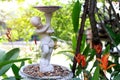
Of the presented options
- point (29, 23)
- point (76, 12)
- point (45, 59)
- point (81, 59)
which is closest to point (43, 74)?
point (45, 59)

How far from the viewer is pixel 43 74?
1.41m

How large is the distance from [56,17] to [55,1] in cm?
15

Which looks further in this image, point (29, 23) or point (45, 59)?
point (29, 23)

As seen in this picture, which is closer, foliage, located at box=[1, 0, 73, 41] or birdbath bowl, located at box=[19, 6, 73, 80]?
birdbath bowl, located at box=[19, 6, 73, 80]

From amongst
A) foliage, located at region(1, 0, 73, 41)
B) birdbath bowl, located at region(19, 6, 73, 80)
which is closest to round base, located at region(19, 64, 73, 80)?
birdbath bowl, located at region(19, 6, 73, 80)

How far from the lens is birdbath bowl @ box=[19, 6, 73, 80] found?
1.34m

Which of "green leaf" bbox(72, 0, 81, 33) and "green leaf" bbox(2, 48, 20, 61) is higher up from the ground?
"green leaf" bbox(72, 0, 81, 33)

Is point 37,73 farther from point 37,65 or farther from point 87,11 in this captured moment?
point 87,11

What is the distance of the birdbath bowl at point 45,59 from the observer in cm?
134

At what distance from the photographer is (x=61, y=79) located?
136 cm

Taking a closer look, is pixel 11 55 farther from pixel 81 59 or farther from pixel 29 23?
pixel 29 23

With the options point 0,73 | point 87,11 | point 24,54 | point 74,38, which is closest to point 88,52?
point 74,38

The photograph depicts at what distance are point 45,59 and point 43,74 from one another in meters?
0.08

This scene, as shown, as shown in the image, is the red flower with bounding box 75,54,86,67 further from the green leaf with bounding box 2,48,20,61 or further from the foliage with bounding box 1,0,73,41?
the foliage with bounding box 1,0,73,41
